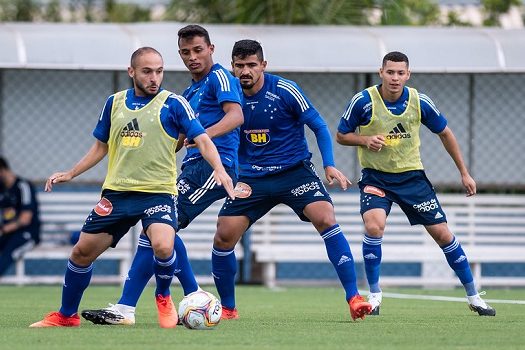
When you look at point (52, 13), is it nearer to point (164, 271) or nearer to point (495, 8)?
point (495, 8)

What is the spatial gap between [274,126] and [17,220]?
23.2ft

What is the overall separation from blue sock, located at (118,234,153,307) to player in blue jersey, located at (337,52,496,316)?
2503 mm

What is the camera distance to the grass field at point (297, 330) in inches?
299

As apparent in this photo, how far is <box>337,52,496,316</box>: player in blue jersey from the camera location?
10844 millimetres

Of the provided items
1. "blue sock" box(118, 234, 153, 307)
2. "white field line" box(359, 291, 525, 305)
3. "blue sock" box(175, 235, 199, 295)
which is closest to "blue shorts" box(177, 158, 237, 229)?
"blue sock" box(175, 235, 199, 295)

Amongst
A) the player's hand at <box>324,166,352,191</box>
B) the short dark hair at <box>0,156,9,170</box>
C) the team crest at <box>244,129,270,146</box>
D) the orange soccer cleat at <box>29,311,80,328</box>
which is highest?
the team crest at <box>244,129,270,146</box>

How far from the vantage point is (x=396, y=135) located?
35.9 ft

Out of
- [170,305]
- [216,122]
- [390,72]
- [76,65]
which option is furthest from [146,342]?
[76,65]

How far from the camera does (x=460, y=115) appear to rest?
17109 mm

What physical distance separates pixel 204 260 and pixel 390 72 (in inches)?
267

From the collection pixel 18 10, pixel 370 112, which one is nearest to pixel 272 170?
pixel 370 112


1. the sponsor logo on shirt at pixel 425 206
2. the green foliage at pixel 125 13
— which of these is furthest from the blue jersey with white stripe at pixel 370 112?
the green foliage at pixel 125 13

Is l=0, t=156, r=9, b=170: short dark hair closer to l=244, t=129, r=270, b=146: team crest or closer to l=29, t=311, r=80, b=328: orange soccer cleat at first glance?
l=244, t=129, r=270, b=146: team crest

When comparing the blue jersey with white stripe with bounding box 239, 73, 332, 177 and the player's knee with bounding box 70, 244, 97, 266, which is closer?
the player's knee with bounding box 70, 244, 97, 266
